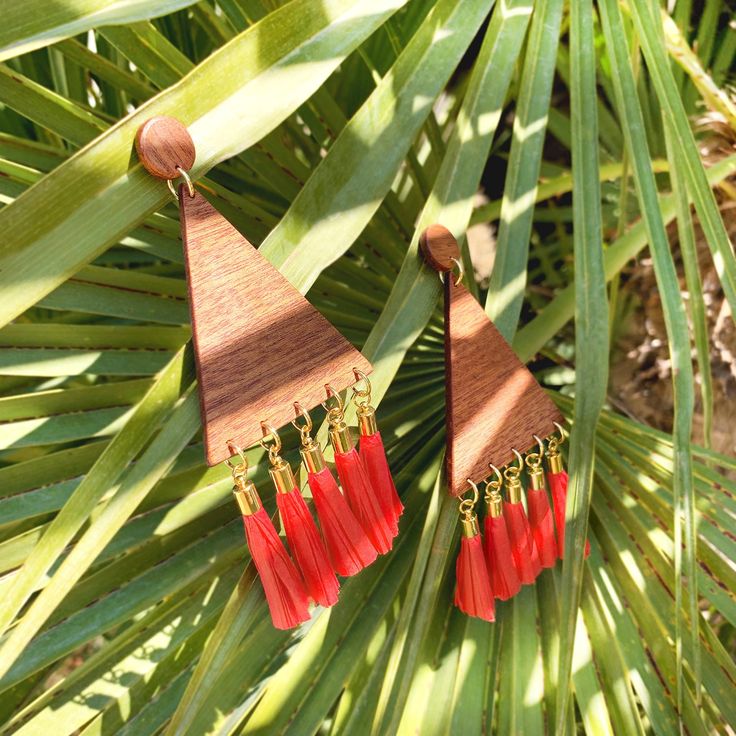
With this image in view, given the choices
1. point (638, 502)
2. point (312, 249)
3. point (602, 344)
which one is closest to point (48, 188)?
point (312, 249)

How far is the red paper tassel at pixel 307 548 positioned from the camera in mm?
492

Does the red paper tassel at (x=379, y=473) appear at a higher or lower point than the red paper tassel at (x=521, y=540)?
higher

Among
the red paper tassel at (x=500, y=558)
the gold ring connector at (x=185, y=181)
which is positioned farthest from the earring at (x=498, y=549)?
the gold ring connector at (x=185, y=181)

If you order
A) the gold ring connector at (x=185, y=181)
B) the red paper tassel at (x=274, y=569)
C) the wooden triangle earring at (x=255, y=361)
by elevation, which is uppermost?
the gold ring connector at (x=185, y=181)

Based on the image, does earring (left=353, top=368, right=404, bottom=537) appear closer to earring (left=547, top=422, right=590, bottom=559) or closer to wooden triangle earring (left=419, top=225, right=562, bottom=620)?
wooden triangle earring (left=419, top=225, right=562, bottom=620)

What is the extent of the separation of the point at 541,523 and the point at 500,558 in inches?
2.0

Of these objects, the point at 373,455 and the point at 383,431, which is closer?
the point at 373,455

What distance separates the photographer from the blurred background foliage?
1.49ft

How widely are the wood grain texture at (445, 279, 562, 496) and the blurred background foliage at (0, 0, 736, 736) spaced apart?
0.08 ft

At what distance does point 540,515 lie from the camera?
2.01 feet

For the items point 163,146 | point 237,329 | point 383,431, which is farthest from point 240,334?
point 383,431

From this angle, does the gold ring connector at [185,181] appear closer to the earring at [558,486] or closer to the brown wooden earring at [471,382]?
the brown wooden earring at [471,382]

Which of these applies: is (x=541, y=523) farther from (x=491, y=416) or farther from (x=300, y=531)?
(x=300, y=531)

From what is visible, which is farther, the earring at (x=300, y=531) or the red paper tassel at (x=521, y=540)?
the red paper tassel at (x=521, y=540)
